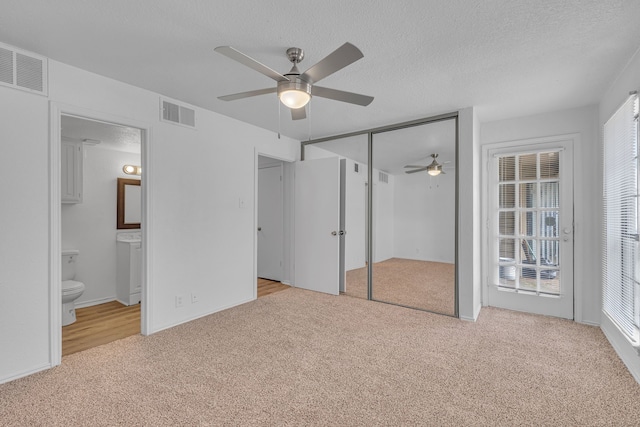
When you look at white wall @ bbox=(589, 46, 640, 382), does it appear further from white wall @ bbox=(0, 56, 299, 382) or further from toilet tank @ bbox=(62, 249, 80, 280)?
toilet tank @ bbox=(62, 249, 80, 280)

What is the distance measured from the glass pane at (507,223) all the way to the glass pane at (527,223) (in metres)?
0.08

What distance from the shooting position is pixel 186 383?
6.88ft

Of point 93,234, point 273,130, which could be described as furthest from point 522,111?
point 93,234

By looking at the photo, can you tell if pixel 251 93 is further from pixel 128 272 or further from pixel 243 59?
pixel 128 272

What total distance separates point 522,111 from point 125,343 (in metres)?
4.72

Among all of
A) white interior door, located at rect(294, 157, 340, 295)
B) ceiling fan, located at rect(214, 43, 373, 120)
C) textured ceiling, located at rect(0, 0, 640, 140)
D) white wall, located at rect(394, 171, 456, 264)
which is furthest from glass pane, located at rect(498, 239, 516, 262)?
white wall, located at rect(394, 171, 456, 264)

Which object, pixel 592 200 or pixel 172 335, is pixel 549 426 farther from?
pixel 172 335

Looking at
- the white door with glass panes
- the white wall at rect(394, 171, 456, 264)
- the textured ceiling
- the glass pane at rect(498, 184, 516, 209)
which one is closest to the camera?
the textured ceiling

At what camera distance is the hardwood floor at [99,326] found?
2.79 metres

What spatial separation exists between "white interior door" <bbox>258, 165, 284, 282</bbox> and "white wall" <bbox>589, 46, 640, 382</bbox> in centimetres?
398

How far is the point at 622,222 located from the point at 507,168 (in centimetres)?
138

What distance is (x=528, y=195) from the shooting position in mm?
3609

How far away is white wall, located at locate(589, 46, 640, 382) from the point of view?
221 cm

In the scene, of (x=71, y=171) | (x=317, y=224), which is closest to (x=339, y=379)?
(x=317, y=224)
